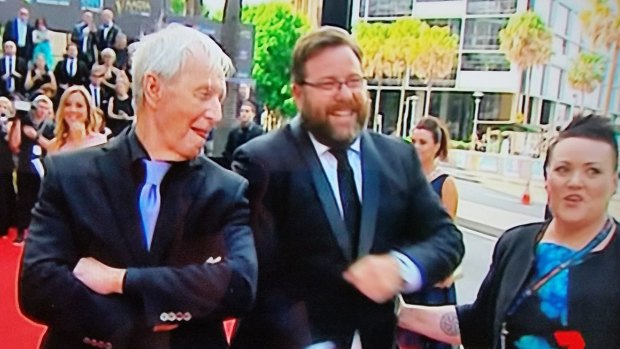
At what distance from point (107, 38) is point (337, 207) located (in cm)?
42

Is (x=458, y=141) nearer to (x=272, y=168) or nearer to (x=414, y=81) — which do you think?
(x=414, y=81)

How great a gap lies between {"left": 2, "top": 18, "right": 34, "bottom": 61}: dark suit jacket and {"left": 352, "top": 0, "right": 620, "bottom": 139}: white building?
486 millimetres

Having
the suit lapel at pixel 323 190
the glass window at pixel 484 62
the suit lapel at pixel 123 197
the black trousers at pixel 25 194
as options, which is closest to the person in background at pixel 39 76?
the black trousers at pixel 25 194

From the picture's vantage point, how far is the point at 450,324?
1060 millimetres

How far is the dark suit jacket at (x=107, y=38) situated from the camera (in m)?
0.94

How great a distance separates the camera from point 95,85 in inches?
37.5

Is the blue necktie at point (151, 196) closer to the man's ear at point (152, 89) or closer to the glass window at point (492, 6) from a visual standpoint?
the man's ear at point (152, 89)

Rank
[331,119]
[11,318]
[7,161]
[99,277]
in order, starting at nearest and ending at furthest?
[99,277] < [331,119] < [7,161] < [11,318]

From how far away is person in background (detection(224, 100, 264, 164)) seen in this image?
3.00ft

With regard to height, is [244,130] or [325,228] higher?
[244,130]

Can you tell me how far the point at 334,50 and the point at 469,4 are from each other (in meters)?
0.31

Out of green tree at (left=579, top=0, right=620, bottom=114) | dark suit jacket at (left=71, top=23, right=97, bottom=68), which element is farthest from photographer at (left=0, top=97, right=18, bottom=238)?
green tree at (left=579, top=0, right=620, bottom=114)

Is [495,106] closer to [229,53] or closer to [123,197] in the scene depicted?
[229,53]

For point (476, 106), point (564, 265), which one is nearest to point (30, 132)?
point (476, 106)
